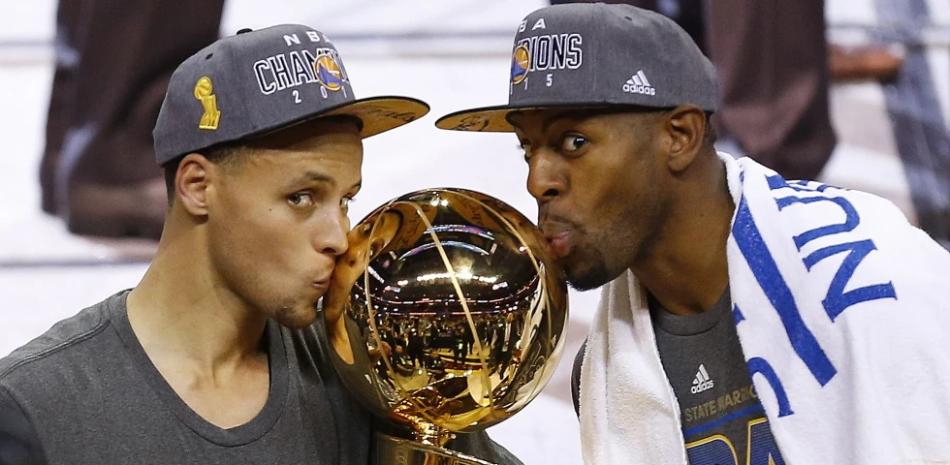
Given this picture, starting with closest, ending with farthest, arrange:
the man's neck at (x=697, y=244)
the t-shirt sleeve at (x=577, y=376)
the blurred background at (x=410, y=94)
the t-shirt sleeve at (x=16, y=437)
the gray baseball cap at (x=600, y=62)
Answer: the t-shirt sleeve at (x=16, y=437), the gray baseball cap at (x=600, y=62), the man's neck at (x=697, y=244), the t-shirt sleeve at (x=577, y=376), the blurred background at (x=410, y=94)

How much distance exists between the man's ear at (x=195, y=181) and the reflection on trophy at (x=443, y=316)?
207 millimetres

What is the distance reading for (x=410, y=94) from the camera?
323 centimetres

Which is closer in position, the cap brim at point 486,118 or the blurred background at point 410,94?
the cap brim at point 486,118

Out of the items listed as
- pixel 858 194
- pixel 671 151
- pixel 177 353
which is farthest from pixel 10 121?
pixel 858 194

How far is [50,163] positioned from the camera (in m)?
3.25

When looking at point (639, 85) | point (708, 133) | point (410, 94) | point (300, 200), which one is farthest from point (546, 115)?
point (410, 94)

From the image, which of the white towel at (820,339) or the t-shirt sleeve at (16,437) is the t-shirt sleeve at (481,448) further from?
the t-shirt sleeve at (16,437)

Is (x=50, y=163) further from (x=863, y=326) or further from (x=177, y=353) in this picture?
(x=863, y=326)

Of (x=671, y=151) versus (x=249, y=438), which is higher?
(x=671, y=151)

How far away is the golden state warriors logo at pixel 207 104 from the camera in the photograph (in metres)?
1.70

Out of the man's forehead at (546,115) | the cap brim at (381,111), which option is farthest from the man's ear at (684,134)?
the cap brim at (381,111)

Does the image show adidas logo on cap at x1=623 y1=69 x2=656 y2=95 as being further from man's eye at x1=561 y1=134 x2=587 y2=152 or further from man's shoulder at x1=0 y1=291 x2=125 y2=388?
man's shoulder at x1=0 y1=291 x2=125 y2=388

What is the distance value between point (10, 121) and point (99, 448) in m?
1.88

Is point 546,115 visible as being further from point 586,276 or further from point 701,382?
point 701,382
